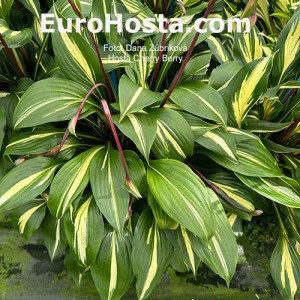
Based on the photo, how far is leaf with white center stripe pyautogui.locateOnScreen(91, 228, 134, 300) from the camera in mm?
1138

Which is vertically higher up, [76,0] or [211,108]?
[76,0]

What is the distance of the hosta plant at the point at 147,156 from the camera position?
1.06 m

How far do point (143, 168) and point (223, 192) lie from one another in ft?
1.07

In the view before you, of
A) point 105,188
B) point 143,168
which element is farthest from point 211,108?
point 105,188

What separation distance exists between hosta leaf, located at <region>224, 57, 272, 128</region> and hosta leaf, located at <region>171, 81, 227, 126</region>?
8 centimetres

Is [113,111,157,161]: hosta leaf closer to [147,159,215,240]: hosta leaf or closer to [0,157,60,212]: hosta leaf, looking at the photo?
[147,159,215,240]: hosta leaf

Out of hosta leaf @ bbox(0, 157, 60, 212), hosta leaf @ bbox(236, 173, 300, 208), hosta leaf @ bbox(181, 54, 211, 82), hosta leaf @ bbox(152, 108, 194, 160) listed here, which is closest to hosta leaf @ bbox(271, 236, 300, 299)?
hosta leaf @ bbox(236, 173, 300, 208)

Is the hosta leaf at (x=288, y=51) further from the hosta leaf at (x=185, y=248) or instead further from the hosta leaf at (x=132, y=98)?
the hosta leaf at (x=185, y=248)

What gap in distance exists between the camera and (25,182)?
3.66 feet

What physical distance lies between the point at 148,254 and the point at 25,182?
1.52 feet

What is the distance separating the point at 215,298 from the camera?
132 centimetres

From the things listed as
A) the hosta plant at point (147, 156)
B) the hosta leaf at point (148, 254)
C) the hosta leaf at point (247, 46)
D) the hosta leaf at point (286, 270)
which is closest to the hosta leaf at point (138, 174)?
the hosta plant at point (147, 156)

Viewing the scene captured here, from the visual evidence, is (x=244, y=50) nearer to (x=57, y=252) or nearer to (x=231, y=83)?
(x=231, y=83)

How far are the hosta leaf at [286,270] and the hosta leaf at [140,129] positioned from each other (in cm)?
64
